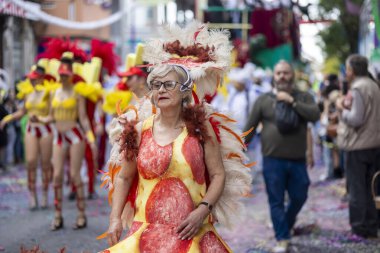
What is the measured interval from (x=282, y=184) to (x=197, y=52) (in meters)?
3.33

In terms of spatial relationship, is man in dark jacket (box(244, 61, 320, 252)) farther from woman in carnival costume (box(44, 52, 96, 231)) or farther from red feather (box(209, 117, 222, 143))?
red feather (box(209, 117, 222, 143))

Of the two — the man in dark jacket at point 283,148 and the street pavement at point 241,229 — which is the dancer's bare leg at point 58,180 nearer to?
the street pavement at point 241,229

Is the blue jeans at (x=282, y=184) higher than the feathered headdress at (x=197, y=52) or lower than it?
lower

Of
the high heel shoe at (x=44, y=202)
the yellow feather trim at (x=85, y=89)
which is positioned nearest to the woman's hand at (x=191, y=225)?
the yellow feather trim at (x=85, y=89)

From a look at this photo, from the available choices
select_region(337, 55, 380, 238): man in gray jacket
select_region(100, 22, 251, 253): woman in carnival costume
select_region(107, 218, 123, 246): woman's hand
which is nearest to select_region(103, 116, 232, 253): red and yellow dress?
select_region(100, 22, 251, 253): woman in carnival costume

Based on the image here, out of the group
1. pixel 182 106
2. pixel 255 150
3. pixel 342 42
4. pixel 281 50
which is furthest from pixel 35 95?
pixel 342 42

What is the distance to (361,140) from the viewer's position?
26.6ft

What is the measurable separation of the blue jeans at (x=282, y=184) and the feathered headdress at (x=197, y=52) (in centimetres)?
310

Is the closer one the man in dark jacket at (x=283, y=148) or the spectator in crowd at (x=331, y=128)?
the man in dark jacket at (x=283, y=148)

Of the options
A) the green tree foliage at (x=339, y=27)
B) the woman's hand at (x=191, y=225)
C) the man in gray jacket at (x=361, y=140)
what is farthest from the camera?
the green tree foliage at (x=339, y=27)

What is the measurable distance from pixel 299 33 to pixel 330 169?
73.0ft

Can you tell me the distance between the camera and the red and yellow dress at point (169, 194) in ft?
13.2

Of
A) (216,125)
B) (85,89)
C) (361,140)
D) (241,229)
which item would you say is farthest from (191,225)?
(85,89)

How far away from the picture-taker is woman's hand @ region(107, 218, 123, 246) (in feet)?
13.8
